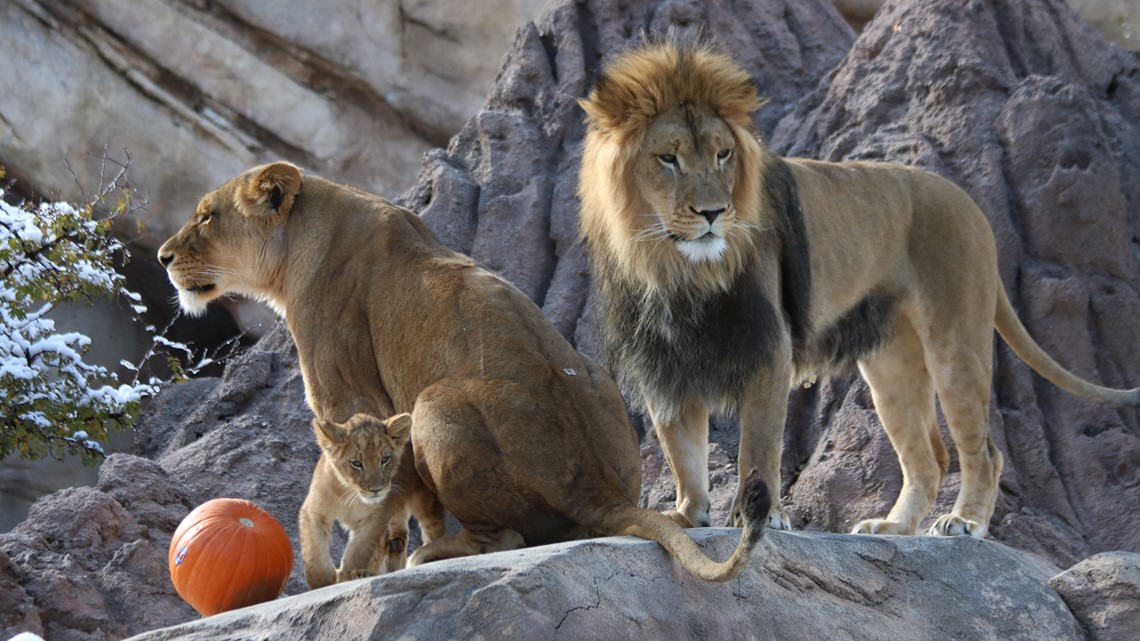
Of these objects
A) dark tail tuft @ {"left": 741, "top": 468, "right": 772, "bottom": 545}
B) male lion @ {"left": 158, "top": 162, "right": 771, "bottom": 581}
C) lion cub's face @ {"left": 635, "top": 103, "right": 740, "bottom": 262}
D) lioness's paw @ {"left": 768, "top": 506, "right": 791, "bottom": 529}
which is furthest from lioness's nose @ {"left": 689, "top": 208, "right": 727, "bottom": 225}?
dark tail tuft @ {"left": 741, "top": 468, "right": 772, "bottom": 545}

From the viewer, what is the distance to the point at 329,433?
473 cm

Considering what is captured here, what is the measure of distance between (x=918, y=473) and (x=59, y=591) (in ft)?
12.3

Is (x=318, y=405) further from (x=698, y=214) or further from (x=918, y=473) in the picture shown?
(x=918, y=473)

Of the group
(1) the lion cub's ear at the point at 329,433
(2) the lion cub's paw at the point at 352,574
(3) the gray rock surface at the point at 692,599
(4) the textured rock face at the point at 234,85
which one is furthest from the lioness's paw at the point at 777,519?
(4) the textured rock face at the point at 234,85

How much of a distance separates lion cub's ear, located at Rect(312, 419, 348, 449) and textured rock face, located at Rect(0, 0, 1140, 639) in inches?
49.3

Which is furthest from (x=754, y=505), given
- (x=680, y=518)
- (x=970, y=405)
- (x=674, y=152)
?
(x=970, y=405)

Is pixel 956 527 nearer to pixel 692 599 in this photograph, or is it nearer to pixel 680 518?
pixel 680 518

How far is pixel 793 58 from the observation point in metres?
9.67

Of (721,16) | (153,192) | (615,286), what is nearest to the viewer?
(615,286)

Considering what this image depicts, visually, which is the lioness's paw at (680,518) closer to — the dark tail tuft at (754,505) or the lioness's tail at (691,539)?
the lioness's tail at (691,539)

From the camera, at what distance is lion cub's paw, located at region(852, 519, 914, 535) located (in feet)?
21.1

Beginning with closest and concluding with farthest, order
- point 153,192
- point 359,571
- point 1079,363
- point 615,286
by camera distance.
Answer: point 359,571
point 615,286
point 1079,363
point 153,192

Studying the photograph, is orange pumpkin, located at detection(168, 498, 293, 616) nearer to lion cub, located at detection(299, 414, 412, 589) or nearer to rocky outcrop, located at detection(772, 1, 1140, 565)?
lion cub, located at detection(299, 414, 412, 589)

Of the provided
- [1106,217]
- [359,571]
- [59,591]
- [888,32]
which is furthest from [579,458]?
[888,32]
